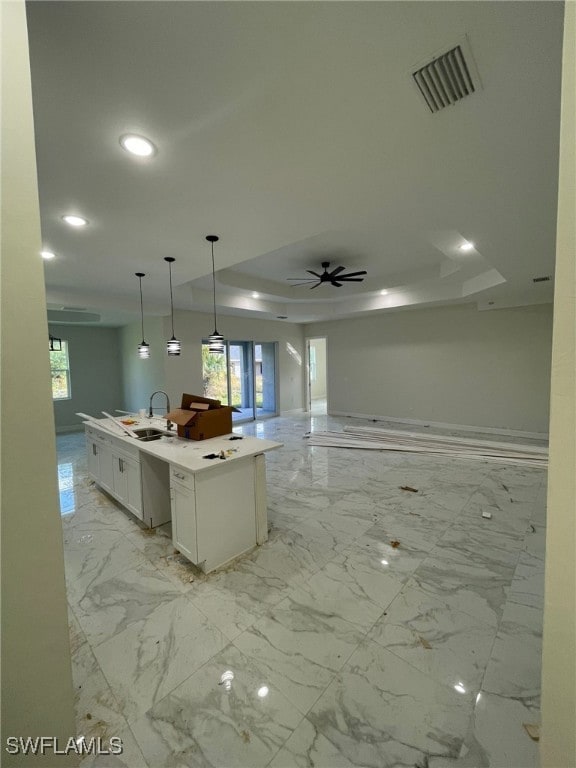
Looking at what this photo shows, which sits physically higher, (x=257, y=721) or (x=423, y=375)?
(x=423, y=375)

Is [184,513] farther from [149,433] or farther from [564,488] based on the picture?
[564,488]

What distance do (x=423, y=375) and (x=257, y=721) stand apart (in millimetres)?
7044

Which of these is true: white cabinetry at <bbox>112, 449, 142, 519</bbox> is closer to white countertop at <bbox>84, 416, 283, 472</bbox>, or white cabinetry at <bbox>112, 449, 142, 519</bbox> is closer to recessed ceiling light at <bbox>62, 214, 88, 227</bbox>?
white countertop at <bbox>84, 416, 283, 472</bbox>

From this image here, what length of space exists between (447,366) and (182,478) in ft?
21.4

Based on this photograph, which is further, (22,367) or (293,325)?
(293,325)

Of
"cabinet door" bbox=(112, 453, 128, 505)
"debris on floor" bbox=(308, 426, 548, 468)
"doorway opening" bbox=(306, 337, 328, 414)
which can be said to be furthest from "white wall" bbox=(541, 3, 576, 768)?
"doorway opening" bbox=(306, 337, 328, 414)

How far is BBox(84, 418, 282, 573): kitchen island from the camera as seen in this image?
2314 millimetres

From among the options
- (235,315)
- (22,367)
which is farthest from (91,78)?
(235,315)

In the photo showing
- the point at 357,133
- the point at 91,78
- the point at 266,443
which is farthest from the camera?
the point at 266,443

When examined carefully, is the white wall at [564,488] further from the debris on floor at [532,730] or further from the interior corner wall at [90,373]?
the interior corner wall at [90,373]

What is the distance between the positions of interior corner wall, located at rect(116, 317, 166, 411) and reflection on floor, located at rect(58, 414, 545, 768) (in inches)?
149

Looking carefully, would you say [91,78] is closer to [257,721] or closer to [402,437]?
[257,721]

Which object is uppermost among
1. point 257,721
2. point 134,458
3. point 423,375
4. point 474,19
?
point 474,19

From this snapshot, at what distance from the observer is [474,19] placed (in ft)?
3.73
